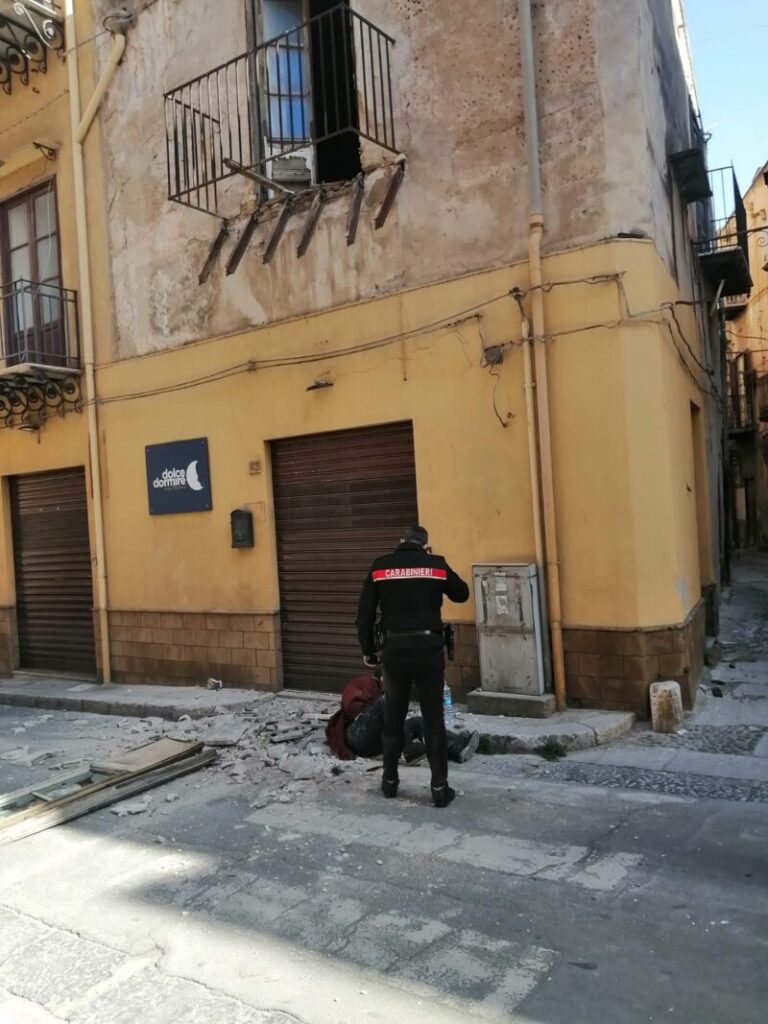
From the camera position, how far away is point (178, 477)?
9742 mm

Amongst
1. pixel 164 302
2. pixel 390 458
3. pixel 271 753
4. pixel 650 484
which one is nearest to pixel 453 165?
pixel 390 458

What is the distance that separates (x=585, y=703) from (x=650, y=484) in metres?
1.95

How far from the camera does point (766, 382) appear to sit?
1009 inches

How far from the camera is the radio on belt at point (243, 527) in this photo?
9062 millimetres

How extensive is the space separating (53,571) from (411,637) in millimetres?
7927

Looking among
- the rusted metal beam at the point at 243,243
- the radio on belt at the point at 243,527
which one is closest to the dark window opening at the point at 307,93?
the rusted metal beam at the point at 243,243

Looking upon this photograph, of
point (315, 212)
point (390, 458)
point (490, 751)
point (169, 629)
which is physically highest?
point (315, 212)

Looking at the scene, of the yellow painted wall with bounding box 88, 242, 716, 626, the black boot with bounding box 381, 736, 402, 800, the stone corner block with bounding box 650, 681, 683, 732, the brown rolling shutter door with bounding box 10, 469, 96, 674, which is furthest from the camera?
the brown rolling shutter door with bounding box 10, 469, 96, 674

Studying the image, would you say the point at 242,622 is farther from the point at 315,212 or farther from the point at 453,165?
the point at 453,165

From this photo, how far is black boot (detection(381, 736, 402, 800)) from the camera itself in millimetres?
5586

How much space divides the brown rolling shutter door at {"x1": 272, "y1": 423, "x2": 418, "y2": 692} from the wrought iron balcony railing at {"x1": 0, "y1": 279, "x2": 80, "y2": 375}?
151 inches

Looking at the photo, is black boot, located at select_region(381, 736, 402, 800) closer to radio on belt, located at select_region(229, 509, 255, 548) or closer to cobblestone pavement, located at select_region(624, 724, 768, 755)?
cobblestone pavement, located at select_region(624, 724, 768, 755)

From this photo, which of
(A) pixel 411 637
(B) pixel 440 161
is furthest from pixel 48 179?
(A) pixel 411 637

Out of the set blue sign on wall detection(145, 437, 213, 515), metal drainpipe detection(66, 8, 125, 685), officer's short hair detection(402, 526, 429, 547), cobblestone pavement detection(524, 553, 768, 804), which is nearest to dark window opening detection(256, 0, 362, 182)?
metal drainpipe detection(66, 8, 125, 685)
